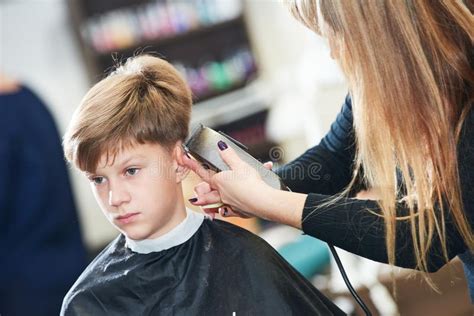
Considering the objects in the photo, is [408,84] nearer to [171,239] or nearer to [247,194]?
[247,194]

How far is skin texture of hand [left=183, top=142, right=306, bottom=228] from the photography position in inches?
50.5

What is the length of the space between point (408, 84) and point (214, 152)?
1.20 feet

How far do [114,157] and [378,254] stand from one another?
A: 0.50 metres

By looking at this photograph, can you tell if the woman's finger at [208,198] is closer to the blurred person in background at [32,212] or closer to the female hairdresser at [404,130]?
the female hairdresser at [404,130]

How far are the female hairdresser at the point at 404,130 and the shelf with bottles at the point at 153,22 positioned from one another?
2.70 metres

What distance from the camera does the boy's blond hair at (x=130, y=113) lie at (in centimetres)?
136

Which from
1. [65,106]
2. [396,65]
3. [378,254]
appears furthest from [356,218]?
[65,106]

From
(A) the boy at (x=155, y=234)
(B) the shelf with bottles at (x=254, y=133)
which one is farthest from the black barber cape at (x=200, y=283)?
(B) the shelf with bottles at (x=254, y=133)

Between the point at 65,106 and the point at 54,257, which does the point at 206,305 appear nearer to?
the point at 54,257

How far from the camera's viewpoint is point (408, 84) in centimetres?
126

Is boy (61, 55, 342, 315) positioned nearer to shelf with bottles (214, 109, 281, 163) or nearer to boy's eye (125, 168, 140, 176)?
boy's eye (125, 168, 140, 176)

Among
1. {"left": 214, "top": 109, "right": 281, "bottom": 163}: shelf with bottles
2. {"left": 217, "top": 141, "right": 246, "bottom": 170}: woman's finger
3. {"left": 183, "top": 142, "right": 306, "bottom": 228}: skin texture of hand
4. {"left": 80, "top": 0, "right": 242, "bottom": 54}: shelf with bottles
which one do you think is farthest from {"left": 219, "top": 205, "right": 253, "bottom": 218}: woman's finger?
{"left": 214, "top": 109, "right": 281, "bottom": 163}: shelf with bottles

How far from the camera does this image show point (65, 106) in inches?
161

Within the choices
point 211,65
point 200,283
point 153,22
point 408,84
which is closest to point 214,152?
point 200,283
